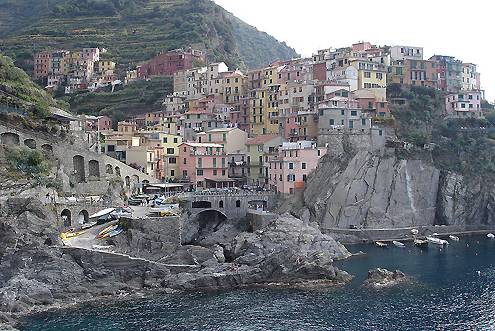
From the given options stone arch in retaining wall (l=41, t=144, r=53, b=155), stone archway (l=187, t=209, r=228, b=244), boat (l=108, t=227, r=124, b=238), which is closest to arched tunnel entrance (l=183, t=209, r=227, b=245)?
stone archway (l=187, t=209, r=228, b=244)

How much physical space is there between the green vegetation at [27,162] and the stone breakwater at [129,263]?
17.5ft

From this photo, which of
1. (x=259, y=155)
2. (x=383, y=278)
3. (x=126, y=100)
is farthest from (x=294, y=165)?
(x=126, y=100)

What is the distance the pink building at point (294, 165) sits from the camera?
70562mm

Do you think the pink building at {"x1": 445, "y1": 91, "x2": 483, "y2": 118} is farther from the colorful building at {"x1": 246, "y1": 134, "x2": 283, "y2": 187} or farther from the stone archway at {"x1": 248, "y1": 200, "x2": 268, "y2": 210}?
the stone archway at {"x1": 248, "y1": 200, "x2": 268, "y2": 210}

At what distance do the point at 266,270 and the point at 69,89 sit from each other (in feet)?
226

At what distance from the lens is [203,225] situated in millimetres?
69000

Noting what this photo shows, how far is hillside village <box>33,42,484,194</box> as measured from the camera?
73.8m

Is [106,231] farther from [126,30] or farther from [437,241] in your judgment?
[126,30]

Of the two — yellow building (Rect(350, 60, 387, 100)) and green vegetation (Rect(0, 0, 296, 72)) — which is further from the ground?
green vegetation (Rect(0, 0, 296, 72))

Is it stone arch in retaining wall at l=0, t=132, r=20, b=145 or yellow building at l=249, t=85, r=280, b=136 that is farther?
yellow building at l=249, t=85, r=280, b=136

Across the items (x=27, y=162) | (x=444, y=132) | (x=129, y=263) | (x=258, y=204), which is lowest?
(x=129, y=263)

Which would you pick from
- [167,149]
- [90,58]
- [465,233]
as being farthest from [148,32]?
[465,233]

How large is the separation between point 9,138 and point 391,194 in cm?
4104

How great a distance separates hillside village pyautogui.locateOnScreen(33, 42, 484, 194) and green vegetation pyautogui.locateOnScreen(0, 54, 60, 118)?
17.5 feet
